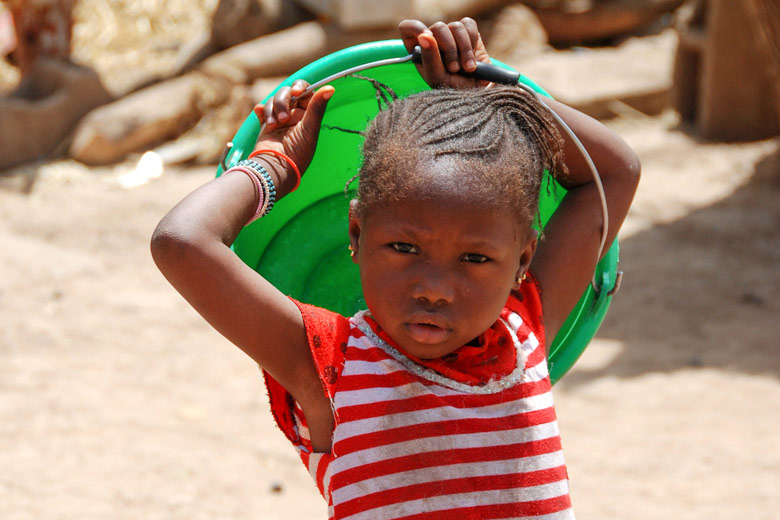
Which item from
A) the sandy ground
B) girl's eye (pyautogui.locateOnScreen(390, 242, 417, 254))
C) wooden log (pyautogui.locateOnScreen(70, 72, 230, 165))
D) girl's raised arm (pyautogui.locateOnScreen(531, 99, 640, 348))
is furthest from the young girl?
wooden log (pyautogui.locateOnScreen(70, 72, 230, 165))

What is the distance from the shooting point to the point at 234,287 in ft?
4.36

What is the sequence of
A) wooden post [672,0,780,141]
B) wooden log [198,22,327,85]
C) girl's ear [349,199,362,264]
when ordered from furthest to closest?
wooden log [198,22,327,85]
wooden post [672,0,780,141]
girl's ear [349,199,362,264]

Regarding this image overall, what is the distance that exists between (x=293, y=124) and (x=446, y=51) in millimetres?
300

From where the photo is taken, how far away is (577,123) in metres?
1.66

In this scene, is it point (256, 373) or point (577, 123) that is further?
point (256, 373)

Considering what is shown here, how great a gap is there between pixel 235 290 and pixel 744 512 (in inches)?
78.8

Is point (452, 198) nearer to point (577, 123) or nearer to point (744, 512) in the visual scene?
point (577, 123)

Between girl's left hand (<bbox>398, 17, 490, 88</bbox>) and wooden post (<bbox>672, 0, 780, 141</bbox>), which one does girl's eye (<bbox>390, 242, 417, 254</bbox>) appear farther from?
wooden post (<bbox>672, 0, 780, 141</bbox>)

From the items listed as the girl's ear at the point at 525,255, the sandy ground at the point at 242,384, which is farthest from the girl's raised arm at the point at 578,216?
the sandy ground at the point at 242,384

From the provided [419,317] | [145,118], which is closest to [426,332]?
[419,317]

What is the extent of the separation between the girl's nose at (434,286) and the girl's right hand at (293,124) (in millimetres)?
364

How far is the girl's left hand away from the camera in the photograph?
4.90 ft

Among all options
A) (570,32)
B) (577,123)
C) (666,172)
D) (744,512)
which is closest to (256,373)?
(744,512)

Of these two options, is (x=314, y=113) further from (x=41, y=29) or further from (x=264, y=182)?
(x=41, y=29)
